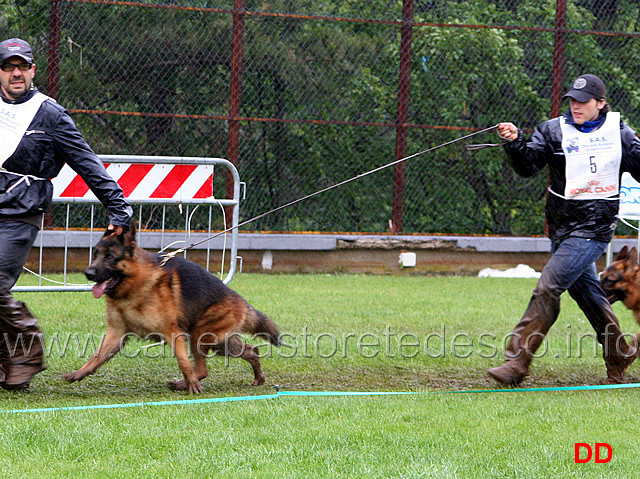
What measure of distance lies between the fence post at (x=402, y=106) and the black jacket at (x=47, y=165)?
7555 millimetres

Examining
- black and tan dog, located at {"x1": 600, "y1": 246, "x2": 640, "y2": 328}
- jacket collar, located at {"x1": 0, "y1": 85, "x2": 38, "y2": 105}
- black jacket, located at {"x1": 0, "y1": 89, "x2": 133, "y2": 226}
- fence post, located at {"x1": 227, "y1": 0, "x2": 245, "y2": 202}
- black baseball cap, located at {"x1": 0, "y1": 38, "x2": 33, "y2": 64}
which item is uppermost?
fence post, located at {"x1": 227, "y1": 0, "x2": 245, "y2": 202}

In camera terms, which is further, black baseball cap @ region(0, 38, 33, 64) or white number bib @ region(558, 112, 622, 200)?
white number bib @ region(558, 112, 622, 200)

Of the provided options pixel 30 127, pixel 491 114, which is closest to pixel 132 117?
pixel 491 114

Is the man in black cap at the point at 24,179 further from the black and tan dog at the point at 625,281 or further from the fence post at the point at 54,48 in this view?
the fence post at the point at 54,48

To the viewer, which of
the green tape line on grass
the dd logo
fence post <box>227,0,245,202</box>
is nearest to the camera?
the dd logo

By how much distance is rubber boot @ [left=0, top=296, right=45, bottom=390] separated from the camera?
5250mm

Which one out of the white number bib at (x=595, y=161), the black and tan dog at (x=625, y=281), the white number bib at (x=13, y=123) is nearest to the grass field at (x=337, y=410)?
the black and tan dog at (x=625, y=281)

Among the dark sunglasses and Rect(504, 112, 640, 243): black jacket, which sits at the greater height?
the dark sunglasses

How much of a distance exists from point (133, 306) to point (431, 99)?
826cm

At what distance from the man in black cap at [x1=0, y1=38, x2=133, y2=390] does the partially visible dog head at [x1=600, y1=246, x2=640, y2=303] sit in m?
3.74

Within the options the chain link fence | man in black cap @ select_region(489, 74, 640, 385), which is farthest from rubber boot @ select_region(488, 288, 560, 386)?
the chain link fence

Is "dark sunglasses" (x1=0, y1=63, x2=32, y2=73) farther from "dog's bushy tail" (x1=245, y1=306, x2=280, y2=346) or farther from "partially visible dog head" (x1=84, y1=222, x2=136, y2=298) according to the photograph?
"dog's bushy tail" (x1=245, y1=306, x2=280, y2=346)

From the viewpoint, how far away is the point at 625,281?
6559 mm

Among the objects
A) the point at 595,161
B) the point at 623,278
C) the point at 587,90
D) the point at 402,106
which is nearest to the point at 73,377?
the point at 595,161
